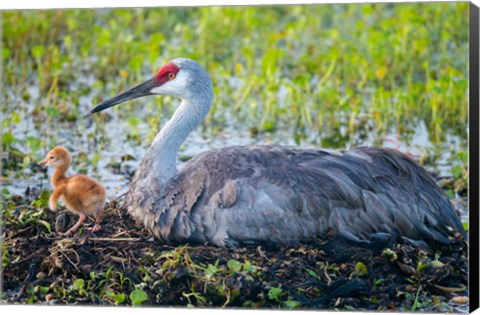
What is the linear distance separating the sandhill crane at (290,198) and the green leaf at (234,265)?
17 cm

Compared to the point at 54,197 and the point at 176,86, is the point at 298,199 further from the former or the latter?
the point at 54,197

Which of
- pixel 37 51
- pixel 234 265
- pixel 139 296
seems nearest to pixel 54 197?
pixel 139 296

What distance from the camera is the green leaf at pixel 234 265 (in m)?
7.45

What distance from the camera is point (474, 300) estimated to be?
7.31 meters

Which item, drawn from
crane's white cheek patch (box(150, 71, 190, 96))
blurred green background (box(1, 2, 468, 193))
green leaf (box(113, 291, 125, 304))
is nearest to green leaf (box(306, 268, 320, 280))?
green leaf (box(113, 291, 125, 304))

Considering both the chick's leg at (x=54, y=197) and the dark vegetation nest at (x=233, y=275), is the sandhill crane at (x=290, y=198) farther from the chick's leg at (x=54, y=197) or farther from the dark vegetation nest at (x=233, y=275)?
the chick's leg at (x=54, y=197)

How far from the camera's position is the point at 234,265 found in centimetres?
746

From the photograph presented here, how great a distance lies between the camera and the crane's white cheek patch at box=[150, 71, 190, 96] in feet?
26.9

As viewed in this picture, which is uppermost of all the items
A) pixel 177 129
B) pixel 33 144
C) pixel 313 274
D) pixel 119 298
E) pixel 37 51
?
pixel 37 51

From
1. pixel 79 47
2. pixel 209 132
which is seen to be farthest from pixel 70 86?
pixel 209 132

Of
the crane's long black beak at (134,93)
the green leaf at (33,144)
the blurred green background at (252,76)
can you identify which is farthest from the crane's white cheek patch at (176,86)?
the green leaf at (33,144)

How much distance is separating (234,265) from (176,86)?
4.66ft

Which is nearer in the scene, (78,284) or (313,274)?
(313,274)

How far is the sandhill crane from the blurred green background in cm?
121
